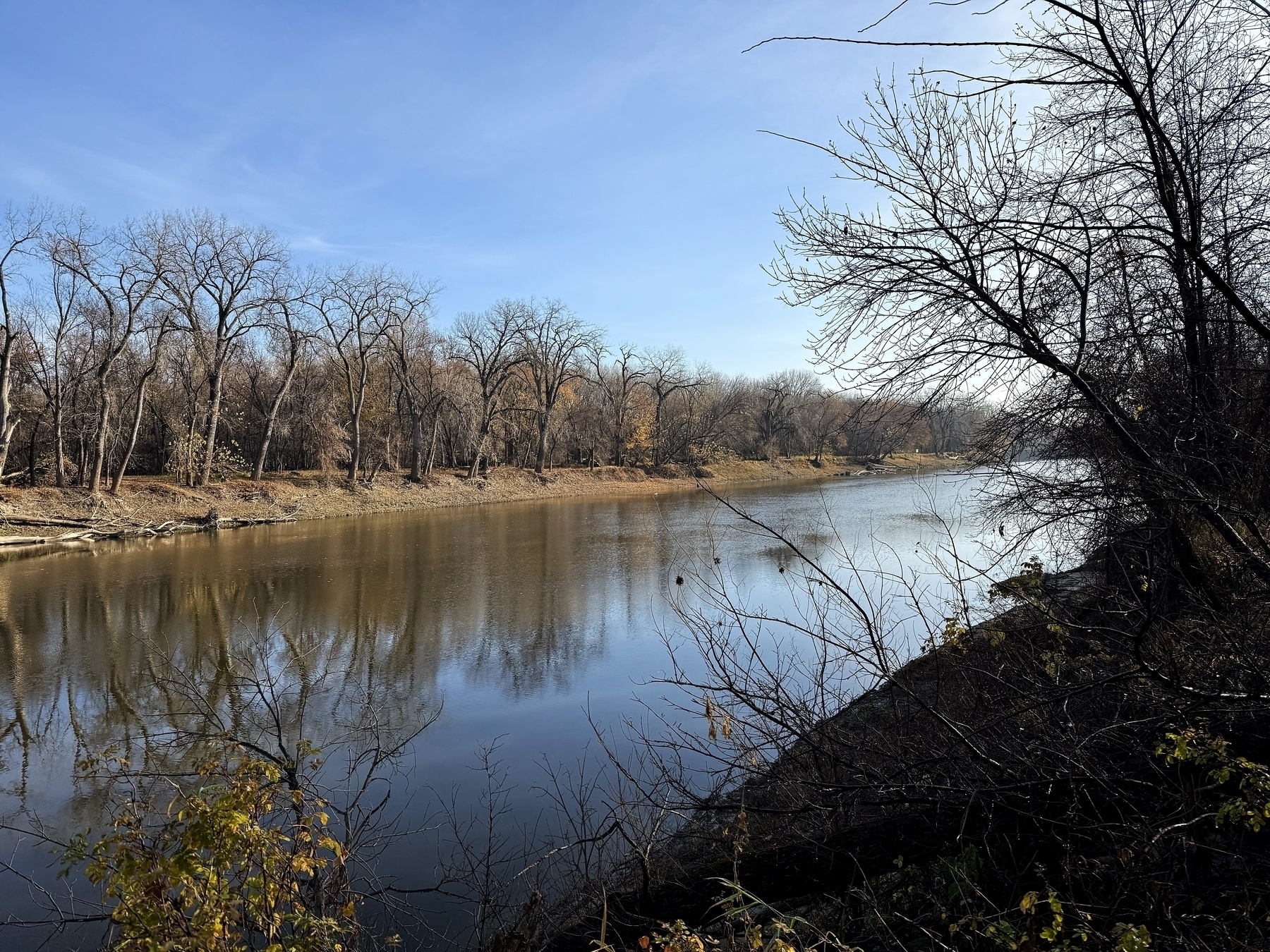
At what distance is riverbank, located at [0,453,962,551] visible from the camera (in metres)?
22.6

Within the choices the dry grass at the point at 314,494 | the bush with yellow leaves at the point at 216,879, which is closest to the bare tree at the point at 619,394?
the dry grass at the point at 314,494

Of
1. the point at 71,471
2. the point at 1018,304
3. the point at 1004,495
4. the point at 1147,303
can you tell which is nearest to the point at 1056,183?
the point at 1018,304

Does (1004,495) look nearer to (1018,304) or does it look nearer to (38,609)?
(1018,304)

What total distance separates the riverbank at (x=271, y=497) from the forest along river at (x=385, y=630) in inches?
91.6

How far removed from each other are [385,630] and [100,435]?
20.3 metres

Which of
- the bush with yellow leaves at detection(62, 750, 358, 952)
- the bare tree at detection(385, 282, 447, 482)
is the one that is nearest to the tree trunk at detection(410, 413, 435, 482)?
the bare tree at detection(385, 282, 447, 482)

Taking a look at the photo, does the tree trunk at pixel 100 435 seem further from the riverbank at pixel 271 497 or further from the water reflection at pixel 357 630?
the water reflection at pixel 357 630

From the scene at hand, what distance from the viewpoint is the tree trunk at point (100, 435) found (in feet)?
83.9

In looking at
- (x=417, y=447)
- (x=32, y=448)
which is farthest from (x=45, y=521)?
(x=417, y=447)

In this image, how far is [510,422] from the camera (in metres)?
48.1

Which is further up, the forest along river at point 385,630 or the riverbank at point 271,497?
the riverbank at point 271,497

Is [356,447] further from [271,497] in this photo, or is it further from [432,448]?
[271,497]

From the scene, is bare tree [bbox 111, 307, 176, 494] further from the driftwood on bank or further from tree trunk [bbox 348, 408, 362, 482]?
tree trunk [bbox 348, 408, 362, 482]

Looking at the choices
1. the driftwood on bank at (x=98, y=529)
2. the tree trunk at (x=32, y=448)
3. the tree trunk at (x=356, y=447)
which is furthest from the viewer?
the tree trunk at (x=356, y=447)
